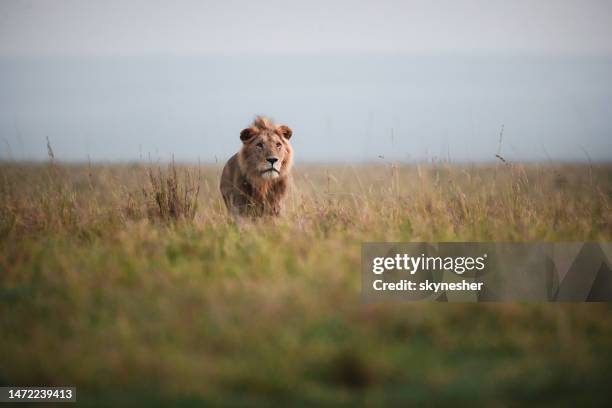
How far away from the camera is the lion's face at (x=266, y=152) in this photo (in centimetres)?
852

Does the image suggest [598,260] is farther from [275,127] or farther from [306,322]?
[275,127]

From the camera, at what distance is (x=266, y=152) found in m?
8.59

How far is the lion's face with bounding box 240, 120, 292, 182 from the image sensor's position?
28.0 ft

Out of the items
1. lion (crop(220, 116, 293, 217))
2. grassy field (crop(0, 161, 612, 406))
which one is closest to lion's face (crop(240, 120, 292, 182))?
lion (crop(220, 116, 293, 217))

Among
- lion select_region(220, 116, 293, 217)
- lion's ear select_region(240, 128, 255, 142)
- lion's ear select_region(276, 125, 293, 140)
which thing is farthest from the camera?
lion's ear select_region(276, 125, 293, 140)

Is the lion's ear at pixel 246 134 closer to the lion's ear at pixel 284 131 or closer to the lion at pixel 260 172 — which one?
the lion at pixel 260 172

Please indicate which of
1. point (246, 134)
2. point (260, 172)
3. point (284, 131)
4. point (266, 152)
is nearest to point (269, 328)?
point (260, 172)

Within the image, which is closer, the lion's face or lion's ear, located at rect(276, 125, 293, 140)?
the lion's face

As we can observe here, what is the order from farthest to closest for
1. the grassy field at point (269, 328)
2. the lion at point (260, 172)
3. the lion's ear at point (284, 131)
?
the lion's ear at point (284, 131), the lion at point (260, 172), the grassy field at point (269, 328)

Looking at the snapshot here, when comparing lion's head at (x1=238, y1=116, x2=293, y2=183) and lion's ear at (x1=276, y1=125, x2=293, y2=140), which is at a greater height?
lion's ear at (x1=276, y1=125, x2=293, y2=140)

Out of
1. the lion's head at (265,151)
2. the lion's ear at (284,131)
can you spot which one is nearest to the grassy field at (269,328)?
the lion's head at (265,151)

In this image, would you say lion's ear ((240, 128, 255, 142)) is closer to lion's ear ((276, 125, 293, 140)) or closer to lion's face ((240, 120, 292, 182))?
lion's face ((240, 120, 292, 182))

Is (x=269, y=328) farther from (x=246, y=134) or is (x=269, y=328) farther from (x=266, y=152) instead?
(x=246, y=134)

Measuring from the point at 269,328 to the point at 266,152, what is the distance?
499 cm
